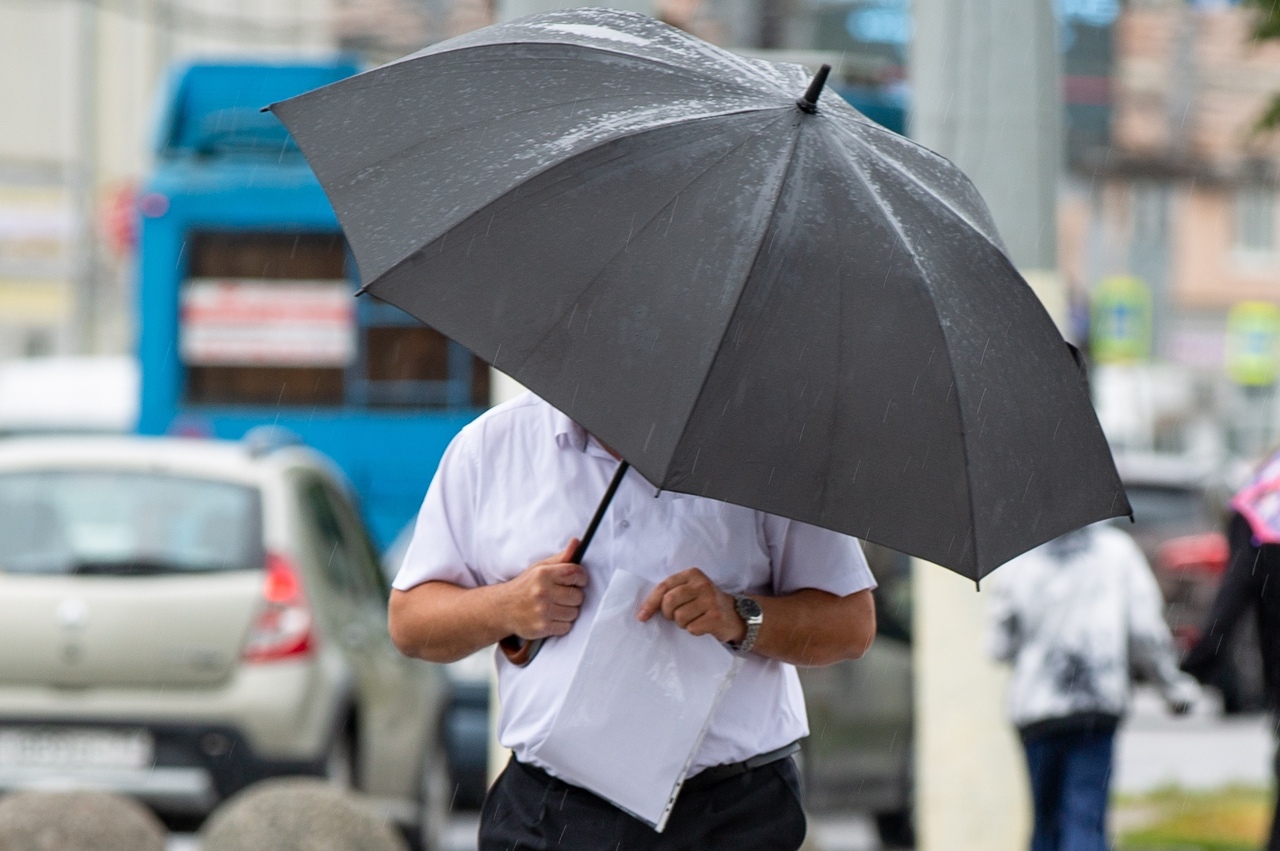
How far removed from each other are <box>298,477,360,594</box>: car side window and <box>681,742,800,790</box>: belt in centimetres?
497

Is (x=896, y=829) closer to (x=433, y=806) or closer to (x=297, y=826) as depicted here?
(x=433, y=806)

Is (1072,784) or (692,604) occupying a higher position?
(692,604)

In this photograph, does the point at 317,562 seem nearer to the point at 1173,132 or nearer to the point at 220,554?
the point at 220,554

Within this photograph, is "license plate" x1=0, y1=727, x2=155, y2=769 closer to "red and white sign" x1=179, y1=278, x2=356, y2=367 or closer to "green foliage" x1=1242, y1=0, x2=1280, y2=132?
Answer: "green foliage" x1=1242, y1=0, x2=1280, y2=132

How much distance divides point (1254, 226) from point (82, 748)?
147 feet

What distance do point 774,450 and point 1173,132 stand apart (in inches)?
1671

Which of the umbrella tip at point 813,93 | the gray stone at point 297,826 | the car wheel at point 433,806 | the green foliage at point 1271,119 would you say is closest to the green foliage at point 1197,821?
the green foliage at point 1271,119

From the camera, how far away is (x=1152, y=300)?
140 feet

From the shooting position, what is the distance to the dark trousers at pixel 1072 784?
6711 mm

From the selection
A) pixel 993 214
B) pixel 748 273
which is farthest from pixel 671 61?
pixel 993 214

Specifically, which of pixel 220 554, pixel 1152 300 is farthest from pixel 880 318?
pixel 1152 300

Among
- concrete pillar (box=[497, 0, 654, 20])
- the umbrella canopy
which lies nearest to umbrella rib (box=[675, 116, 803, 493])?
the umbrella canopy

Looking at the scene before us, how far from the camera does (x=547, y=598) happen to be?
3.02 metres

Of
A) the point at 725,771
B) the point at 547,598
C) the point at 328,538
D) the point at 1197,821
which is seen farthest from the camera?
the point at 1197,821
